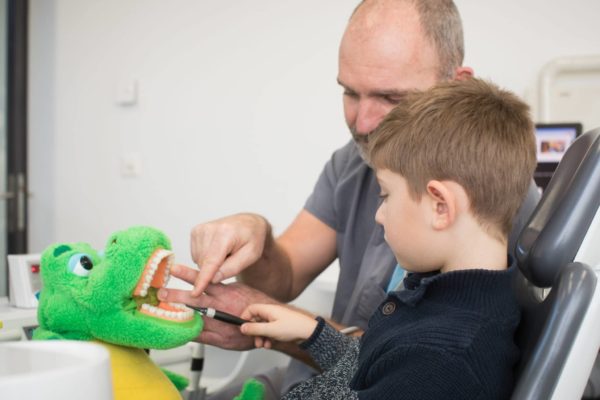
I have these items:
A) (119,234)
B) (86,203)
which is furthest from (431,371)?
(86,203)

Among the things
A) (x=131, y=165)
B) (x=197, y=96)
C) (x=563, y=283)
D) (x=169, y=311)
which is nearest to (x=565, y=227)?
(x=563, y=283)

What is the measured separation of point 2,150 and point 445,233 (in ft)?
9.50

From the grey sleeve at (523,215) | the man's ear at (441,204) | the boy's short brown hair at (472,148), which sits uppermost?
the boy's short brown hair at (472,148)

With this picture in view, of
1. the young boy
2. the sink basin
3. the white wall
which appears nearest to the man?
the young boy

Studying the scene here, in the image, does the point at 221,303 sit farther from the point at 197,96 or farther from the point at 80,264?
the point at 197,96

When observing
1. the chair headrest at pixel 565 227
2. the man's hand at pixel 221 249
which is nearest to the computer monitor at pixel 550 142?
the man's hand at pixel 221 249

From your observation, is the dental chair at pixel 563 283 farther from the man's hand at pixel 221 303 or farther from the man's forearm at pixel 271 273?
the man's forearm at pixel 271 273

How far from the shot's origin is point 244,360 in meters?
1.68

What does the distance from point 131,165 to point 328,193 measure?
166 cm

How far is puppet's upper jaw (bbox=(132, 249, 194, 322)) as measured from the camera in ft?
3.03

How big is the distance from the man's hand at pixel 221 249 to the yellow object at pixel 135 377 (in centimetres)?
18

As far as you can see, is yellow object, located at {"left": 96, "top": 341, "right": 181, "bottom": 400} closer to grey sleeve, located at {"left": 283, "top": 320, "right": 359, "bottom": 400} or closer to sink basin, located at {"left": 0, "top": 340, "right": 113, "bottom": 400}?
grey sleeve, located at {"left": 283, "top": 320, "right": 359, "bottom": 400}

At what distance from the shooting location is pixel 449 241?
34.6 inches

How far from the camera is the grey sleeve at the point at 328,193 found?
162cm
